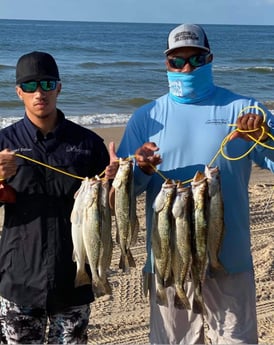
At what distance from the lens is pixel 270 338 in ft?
21.4

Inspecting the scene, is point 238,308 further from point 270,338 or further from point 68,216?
point 270,338

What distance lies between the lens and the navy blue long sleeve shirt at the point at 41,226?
14.8 feet

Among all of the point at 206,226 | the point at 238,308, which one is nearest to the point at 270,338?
the point at 238,308

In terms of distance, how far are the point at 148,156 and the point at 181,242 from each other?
62 centimetres

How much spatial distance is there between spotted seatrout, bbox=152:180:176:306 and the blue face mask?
2.49ft

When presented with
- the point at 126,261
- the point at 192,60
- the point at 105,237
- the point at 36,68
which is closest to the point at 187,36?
the point at 192,60

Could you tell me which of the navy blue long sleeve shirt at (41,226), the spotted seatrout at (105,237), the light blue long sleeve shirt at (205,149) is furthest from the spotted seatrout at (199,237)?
the navy blue long sleeve shirt at (41,226)

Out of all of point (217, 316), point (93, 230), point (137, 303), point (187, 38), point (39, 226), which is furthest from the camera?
point (137, 303)

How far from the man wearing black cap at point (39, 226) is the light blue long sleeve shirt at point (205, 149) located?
19.8 inches

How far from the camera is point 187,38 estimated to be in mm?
4391

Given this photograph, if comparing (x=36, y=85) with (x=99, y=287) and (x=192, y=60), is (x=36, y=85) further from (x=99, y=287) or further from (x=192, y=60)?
(x=99, y=287)

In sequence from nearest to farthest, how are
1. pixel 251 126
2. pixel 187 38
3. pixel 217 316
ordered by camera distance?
pixel 251 126, pixel 187 38, pixel 217 316

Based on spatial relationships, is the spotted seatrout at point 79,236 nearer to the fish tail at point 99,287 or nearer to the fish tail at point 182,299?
the fish tail at point 99,287

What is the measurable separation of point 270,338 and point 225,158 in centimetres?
291
